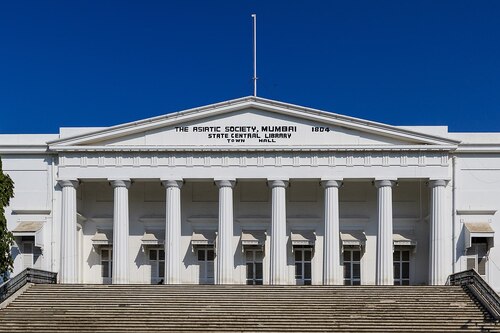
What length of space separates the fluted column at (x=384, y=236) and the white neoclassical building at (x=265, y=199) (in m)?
0.06

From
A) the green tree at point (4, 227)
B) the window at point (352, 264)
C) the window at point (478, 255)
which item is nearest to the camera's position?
the green tree at point (4, 227)

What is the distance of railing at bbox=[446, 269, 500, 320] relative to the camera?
Result: 3309 centimetres

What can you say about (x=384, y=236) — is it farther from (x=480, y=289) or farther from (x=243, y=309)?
(x=243, y=309)

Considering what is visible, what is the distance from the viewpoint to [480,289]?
35.9 m

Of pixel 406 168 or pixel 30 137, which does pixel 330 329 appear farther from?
pixel 30 137

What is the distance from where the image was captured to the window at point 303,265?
152ft

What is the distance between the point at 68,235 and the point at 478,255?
2283 centimetres

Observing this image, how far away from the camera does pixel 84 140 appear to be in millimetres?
43938

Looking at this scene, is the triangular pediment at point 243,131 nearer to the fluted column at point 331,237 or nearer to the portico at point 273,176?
the portico at point 273,176

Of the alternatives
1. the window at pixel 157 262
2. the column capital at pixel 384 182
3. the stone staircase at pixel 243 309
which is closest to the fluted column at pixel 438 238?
the column capital at pixel 384 182

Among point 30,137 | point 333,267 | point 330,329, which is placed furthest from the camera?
point 30,137

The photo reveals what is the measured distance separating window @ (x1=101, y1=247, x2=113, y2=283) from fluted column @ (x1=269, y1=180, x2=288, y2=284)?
1021 centimetres

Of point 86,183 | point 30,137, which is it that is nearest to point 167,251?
point 86,183

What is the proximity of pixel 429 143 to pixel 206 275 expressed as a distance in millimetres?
14858
